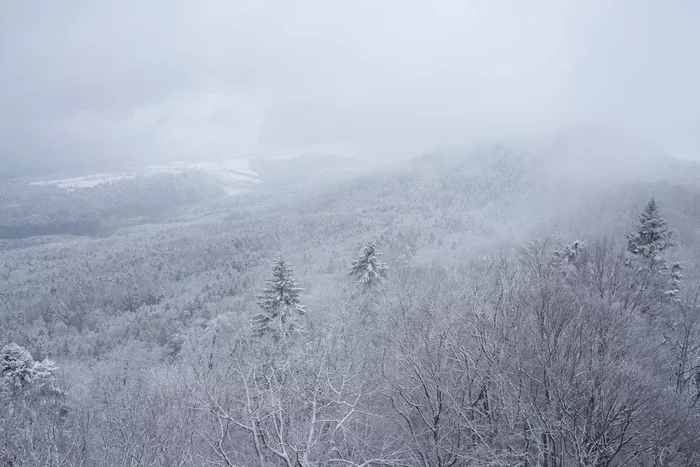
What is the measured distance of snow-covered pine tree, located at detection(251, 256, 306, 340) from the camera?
25938 millimetres

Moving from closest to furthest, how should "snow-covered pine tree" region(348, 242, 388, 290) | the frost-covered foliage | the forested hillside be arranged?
1. the forested hillside
2. the frost-covered foliage
3. "snow-covered pine tree" region(348, 242, 388, 290)

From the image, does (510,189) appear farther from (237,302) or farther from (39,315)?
(39,315)

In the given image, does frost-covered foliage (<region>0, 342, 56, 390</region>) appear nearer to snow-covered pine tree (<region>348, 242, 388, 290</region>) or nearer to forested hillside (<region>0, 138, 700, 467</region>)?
forested hillside (<region>0, 138, 700, 467</region>)

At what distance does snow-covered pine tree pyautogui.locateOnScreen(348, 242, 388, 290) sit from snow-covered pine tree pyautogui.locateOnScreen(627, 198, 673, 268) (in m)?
18.8

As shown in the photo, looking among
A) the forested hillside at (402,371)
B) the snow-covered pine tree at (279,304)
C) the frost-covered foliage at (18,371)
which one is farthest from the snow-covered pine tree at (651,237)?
the frost-covered foliage at (18,371)

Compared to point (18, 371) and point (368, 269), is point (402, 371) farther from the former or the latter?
point (18, 371)

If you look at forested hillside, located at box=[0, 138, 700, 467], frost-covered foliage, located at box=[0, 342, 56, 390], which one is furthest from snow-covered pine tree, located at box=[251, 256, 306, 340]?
frost-covered foliage, located at box=[0, 342, 56, 390]

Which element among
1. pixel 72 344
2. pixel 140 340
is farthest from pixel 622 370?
pixel 72 344

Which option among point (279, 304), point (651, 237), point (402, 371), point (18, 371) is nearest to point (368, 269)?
point (279, 304)

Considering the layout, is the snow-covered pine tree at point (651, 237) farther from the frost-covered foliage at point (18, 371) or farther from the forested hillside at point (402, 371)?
the frost-covered foliage at point (18, 371)

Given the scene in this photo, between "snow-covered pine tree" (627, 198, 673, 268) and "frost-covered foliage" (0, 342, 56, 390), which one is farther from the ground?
"snow-covered pine tree" (627, 198, 673, 268)

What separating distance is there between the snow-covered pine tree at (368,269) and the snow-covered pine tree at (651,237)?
61.8 ft

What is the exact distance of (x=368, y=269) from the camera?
31.1 metres

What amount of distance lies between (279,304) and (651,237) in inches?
1071
